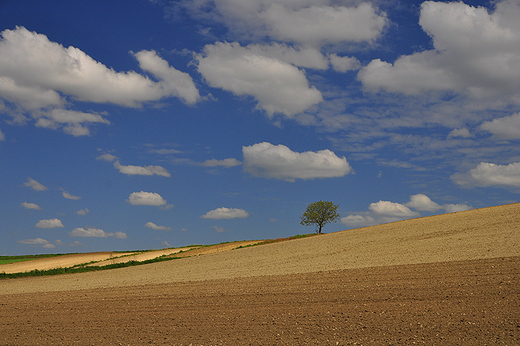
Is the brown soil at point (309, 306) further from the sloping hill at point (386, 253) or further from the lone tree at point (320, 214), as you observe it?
the lone tree at point (320, 214)

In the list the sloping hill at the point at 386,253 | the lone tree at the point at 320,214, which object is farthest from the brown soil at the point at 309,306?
the lone tree at the point at 320,214

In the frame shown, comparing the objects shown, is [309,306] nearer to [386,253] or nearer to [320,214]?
[386,253]

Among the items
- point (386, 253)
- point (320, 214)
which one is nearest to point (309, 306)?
point (386, 253)

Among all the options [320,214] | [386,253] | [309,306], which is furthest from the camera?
[320,214]

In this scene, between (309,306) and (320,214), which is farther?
(320,214)

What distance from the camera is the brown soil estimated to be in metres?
10.5

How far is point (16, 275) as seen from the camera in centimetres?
3509

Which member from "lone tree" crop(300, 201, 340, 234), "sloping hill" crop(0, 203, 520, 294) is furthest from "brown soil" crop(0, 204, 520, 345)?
"lone tree" crop(300, 201, 340, 234)

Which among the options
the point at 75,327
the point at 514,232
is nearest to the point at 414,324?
the point at 75,327

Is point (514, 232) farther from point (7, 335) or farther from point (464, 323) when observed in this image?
point (7, 335)

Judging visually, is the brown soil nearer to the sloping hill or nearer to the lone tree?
the sloping hill

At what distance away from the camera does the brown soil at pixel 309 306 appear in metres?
10.5

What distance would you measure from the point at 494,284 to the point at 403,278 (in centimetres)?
356

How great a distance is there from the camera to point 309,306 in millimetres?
13484
